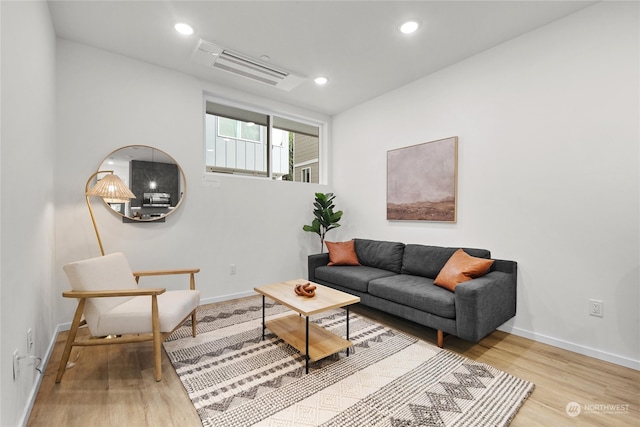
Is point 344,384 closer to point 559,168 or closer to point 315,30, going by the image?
point 559,168

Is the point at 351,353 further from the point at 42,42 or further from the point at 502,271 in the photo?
the point at 42,42

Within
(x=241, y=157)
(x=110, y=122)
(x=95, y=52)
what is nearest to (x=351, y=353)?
(x=241, y=157)

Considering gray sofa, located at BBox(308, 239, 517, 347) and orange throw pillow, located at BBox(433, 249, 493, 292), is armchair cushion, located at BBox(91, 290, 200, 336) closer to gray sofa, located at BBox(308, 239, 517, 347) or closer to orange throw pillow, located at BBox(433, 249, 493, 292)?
gray sofa, located at BBox(308, 239, 517, 347)

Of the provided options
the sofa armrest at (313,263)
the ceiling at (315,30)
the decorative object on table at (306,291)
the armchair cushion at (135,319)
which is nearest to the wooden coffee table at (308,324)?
the decorative object on table at (306,291)

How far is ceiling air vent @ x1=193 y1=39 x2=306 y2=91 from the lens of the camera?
2.77 m

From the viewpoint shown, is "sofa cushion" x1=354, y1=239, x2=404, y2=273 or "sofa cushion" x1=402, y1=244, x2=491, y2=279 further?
"sofa cushion" x1=354, y1=239, x2=404, y2=273

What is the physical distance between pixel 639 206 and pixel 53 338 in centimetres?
471

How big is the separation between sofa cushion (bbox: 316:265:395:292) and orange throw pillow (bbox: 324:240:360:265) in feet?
0.22

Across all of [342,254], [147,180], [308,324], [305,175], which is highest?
[305,175]

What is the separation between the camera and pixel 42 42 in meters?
2.07

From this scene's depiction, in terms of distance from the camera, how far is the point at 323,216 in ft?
13.9

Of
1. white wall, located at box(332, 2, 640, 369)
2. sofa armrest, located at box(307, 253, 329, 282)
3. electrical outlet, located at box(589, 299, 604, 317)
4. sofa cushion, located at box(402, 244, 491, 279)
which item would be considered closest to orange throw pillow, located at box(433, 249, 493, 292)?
sofa cushion, located at box(402, 244, 491, 279)
